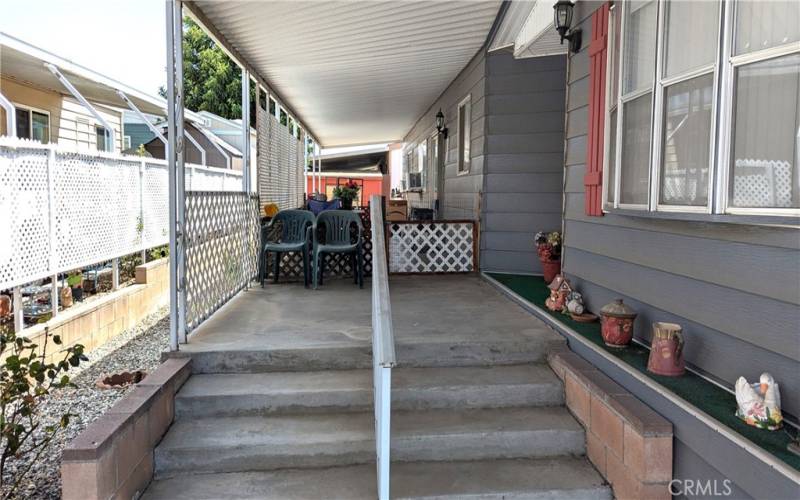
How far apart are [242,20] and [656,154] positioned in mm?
3643

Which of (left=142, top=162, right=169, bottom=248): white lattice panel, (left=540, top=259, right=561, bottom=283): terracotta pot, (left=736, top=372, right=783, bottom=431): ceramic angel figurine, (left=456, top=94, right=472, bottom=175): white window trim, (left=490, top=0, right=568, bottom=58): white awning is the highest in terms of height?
(left=490, top=0, right=568, bottom=58): white awning

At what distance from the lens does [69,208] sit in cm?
550

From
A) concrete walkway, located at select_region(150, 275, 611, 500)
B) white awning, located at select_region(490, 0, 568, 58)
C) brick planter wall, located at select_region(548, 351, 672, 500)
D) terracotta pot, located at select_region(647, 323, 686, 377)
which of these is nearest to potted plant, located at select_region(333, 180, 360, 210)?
white awning, located at select_region(490, 0, 568, 58)

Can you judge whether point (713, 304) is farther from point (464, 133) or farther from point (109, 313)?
point (464, 133)

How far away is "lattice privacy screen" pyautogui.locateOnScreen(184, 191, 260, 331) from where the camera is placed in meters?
4.12

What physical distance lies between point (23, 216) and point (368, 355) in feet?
10.1

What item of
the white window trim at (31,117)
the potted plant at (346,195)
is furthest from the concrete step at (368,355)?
the white window trim at (31,117)

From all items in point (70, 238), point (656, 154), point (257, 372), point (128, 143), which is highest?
point (128, 143)

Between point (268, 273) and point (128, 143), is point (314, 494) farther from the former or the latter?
point (128, 143)

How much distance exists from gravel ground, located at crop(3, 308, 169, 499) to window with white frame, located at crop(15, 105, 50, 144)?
387 centimetres

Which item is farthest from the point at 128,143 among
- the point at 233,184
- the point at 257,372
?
the point at 257,372

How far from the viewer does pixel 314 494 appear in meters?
2.75

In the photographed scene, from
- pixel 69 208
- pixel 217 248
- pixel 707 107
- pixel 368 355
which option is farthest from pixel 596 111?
pixel 69 208

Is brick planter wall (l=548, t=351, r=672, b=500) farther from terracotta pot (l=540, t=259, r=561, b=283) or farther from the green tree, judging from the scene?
the green tree
